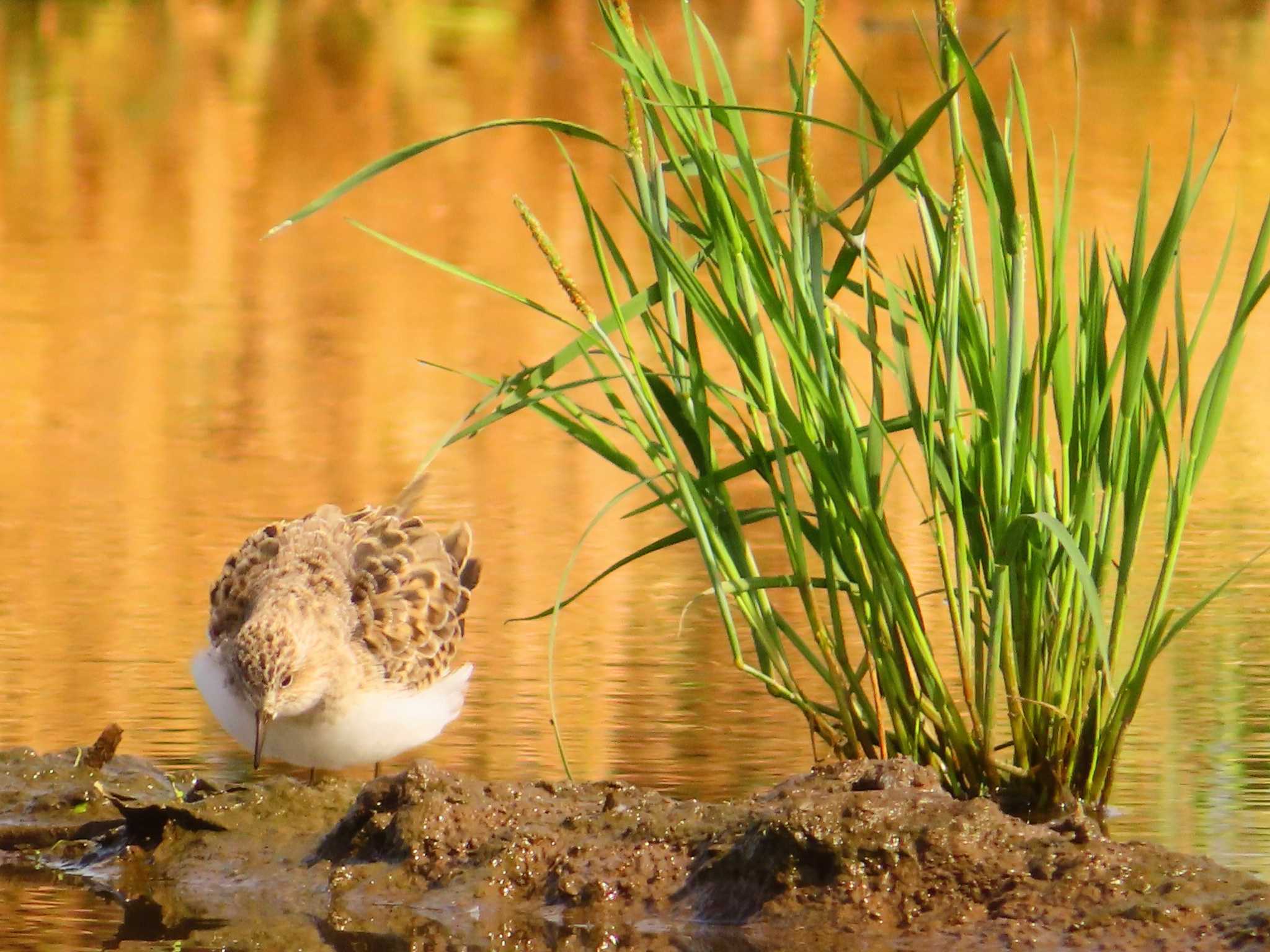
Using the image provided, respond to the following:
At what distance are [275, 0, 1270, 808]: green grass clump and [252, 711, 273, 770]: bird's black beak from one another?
39.0 inches

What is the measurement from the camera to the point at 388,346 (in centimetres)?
1046

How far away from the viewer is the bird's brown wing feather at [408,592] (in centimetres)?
564

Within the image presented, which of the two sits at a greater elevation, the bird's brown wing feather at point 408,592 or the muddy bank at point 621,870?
the bird's brown wing feather at point 408,592

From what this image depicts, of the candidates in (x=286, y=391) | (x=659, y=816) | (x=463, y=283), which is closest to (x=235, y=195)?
(x=463, y=283)

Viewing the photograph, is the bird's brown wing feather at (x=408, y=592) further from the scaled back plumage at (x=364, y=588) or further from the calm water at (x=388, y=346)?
the calm water at (x=388, y=346)

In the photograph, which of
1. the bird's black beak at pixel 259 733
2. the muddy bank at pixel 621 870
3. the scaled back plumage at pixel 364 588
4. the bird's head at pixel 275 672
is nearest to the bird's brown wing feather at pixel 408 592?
the scaled back plumage at pixel 364 588

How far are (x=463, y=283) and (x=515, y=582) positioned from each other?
525 centimetres

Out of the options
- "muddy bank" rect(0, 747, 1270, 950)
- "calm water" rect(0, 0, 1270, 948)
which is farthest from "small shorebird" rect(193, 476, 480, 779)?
"muddy bank" rect(0, 747, 1270, 950)

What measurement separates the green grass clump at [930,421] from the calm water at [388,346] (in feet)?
1.26

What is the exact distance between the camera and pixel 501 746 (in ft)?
17.2

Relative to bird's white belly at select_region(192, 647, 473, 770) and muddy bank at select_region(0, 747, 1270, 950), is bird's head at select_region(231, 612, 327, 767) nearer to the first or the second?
bird's white belly at select_region(192, 647, 473, 770)

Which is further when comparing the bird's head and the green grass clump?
the bird's head

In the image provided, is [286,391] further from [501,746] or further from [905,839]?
[905,839]

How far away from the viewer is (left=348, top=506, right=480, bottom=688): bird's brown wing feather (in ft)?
18.5
